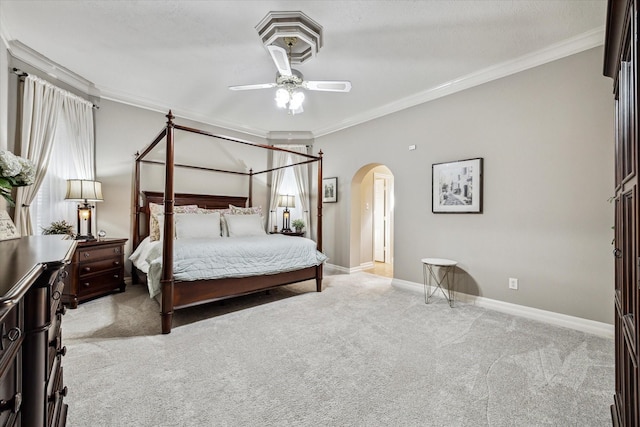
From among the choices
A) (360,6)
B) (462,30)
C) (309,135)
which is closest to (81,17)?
(360,6)

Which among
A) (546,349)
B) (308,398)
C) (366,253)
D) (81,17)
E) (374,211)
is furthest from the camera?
(374,211)

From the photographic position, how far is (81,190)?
3354mm

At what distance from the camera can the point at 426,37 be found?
276 centimetres

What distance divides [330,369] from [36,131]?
13.2 ft

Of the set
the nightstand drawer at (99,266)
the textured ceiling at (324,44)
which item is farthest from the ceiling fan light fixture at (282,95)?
the nightstand drawer at (99,266)

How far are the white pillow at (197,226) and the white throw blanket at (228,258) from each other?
434mm

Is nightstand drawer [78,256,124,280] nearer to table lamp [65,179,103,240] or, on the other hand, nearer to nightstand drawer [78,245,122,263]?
nightstand drawer [78,245,122,263]

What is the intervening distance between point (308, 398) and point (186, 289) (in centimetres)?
165

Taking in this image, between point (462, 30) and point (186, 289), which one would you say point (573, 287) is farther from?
point (186, 289)

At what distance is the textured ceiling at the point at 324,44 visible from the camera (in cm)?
239

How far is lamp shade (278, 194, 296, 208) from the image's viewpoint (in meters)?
5.78

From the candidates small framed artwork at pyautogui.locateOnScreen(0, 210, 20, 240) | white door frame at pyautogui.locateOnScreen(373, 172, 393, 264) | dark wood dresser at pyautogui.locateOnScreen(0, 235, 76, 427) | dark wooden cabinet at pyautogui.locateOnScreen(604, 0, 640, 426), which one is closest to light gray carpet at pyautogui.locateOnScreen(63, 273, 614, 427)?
dark wooden cabinet at pyautogui.locateOnScreen(604, 0, 640, 426)

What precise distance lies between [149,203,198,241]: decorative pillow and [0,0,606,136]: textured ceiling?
1.64 meters

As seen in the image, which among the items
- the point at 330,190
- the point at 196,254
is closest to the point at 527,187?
the point at 330,190
